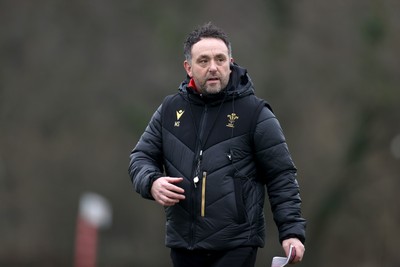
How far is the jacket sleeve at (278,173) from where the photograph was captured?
5.70 meters

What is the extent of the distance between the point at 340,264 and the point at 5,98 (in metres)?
8.70

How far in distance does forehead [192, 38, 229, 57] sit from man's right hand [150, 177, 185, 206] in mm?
794

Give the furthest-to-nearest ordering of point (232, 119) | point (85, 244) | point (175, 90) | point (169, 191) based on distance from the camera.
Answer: point (85, 244)
point (175, 90)
point (232, 119)
point (169, 191)

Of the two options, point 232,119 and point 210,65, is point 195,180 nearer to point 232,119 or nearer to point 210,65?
point 232,119

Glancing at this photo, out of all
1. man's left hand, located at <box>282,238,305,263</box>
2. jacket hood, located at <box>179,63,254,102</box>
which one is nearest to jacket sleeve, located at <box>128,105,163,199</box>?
jacket hood, located at <box>179,63,254,102</box>

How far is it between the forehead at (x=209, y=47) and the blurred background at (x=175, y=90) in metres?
15.3

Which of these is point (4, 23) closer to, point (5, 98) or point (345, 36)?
point (5, 98)

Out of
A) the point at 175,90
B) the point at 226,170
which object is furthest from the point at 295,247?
the point at 175,90

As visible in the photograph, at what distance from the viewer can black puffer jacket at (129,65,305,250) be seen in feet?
18.6

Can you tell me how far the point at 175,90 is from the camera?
22.5 meters

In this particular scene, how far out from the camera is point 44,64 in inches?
938

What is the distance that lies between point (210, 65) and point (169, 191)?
0.80 m

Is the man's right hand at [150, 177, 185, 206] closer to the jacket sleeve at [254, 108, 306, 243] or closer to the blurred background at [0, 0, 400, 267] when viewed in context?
the jacket sleeve at [254, 108, 306, 243]

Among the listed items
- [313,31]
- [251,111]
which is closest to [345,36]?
[313,31]
